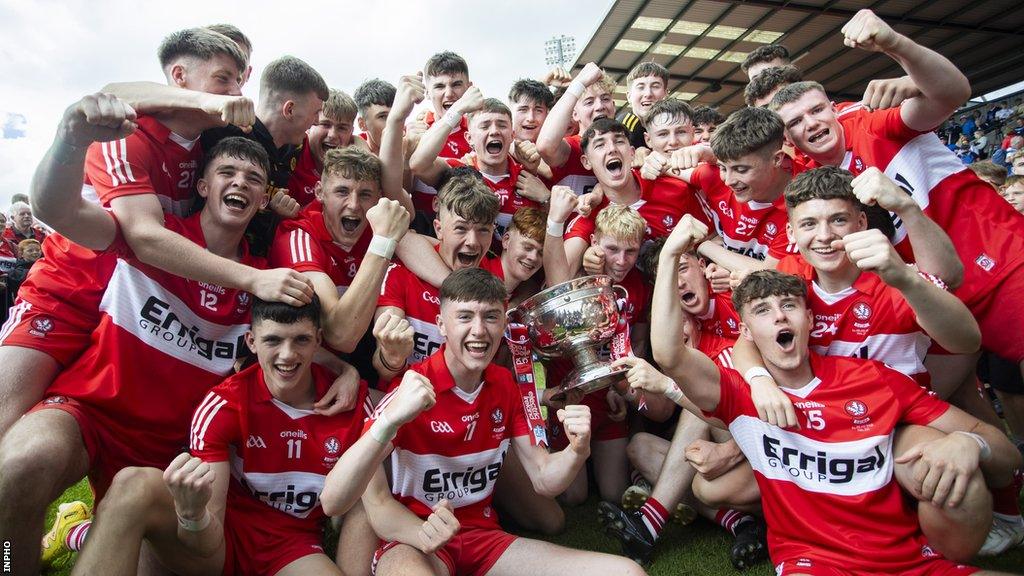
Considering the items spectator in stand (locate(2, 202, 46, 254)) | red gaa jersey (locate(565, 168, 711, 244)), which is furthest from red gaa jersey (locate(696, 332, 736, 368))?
spectator in stand (locate(2, 202, 46, 254))

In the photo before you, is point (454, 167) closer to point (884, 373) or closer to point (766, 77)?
point (766, 77)

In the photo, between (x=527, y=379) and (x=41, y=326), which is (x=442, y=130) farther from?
(x=41, y=326)

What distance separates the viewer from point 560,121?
4980 mm

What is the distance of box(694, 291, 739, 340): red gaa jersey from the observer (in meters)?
4.22

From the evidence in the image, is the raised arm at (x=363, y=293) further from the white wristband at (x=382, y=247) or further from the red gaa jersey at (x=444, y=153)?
the red gaa jersey at (x=444, y=153)

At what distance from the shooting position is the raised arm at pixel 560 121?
500 centimetres

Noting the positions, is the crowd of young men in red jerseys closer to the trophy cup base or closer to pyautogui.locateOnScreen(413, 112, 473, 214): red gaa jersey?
the trophy cup base

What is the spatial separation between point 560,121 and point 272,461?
11.0 feet

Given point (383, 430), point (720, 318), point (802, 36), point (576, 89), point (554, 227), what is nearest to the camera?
point (383, 430)

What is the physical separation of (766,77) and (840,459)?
11.3 feet

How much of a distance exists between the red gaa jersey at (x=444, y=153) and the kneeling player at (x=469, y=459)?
1.82 meters

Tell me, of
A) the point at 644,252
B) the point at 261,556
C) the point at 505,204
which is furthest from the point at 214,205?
the point at 644,252

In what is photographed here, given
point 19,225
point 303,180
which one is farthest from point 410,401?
point 19,225

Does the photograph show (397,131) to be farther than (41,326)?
Yes
